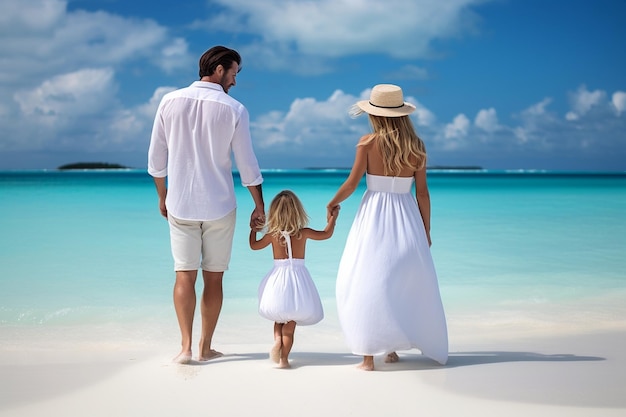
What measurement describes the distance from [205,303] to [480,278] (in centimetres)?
439

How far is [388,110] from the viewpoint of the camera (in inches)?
142

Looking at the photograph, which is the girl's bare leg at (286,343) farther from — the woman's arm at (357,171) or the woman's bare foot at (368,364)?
the woman's arm at (357,171)

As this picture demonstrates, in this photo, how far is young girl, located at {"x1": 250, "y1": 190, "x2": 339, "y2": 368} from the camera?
3643 millimetres

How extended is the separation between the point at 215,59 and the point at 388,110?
99 centimetres

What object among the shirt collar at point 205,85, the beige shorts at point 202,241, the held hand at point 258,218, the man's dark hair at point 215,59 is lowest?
the beige shorts at point 202,241

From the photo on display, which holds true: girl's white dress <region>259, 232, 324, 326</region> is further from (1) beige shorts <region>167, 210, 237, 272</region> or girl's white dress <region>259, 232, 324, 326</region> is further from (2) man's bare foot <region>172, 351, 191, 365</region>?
(2) man's bare foot <region>172, 351, 191, 365</region>

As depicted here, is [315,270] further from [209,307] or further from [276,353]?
[276,353]

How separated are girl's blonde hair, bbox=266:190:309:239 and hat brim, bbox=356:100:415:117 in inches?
23.9

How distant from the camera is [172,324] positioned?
206 inches

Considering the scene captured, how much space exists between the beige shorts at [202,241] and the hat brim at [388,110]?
92 centimetres

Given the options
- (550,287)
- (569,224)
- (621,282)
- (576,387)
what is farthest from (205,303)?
(569,224)

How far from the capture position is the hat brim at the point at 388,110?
3.58 meters

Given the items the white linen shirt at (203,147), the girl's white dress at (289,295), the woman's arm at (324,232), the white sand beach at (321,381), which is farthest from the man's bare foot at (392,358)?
the white linen shirt at (203,147)

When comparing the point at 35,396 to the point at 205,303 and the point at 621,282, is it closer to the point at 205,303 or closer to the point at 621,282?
the point at 205,303
